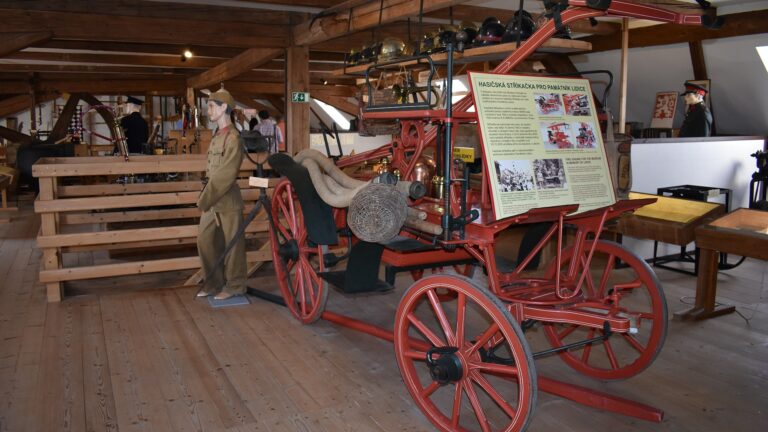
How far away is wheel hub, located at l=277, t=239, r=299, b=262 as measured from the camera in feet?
15.4

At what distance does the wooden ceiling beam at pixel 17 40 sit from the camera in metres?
6.50

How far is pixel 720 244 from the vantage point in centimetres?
450

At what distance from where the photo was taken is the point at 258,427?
3.19 meters

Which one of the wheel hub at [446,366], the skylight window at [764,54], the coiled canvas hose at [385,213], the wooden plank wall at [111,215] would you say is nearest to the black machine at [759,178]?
the skylight window at [764,54]

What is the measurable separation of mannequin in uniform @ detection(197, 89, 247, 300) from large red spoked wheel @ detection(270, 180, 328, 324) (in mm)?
395

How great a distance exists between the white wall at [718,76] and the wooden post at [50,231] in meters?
7.91

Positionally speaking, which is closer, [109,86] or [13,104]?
[109,86]

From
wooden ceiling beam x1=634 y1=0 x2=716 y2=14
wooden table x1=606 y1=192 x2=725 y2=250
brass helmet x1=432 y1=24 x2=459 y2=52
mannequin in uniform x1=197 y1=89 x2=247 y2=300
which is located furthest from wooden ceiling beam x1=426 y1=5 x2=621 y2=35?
wooden ceiling beam x1=634 y1=0 x2=716 y2=14

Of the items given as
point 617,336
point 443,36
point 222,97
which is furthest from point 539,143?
point 443,36

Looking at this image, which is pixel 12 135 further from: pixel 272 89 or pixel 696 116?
pixel 696 116

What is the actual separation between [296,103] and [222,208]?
3.19m

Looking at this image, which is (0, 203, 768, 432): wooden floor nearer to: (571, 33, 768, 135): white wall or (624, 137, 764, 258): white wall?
(624, 137, 764, 258): white wall

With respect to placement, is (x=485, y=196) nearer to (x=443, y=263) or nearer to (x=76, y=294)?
(x=443, y=263)

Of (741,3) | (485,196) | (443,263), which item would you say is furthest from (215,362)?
(741,3)
